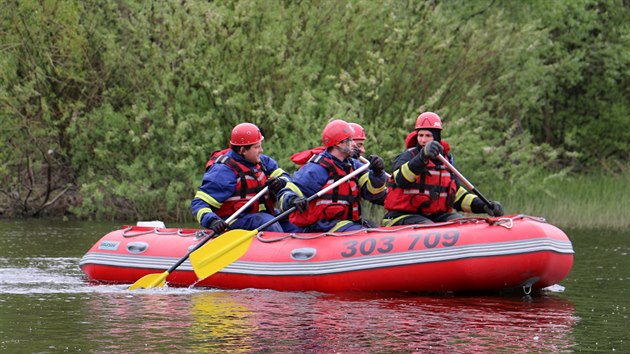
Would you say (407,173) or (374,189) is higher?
(407,173)

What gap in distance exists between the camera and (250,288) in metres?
11.2

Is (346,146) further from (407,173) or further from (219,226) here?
(219,226)

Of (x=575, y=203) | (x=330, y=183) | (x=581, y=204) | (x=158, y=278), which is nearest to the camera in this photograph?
(x=158, y=278)

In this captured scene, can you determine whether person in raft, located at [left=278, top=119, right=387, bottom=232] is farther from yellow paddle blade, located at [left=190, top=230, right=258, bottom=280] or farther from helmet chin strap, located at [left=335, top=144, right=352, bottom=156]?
yellow paddle blade, located at [left=190, top=230, right=258, bottom=280]

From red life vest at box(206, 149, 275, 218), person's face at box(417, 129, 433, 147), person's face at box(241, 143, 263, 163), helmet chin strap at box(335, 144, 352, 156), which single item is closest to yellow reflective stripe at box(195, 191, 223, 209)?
red life vest at box(206, 149, 275, 218)

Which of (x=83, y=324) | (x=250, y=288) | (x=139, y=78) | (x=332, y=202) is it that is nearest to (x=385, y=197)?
(x=332, y=202)

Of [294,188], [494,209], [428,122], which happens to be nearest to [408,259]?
[494,209]

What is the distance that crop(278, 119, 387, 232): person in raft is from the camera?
1132 cm

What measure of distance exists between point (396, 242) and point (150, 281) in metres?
2.28

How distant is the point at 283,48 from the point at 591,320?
11.6 meters

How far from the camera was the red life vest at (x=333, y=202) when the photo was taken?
11328mm

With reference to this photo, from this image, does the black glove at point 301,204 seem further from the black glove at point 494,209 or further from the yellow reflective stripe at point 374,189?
the black glove at point 494,209

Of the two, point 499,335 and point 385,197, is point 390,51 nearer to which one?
point 385,197

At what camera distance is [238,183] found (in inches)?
466
